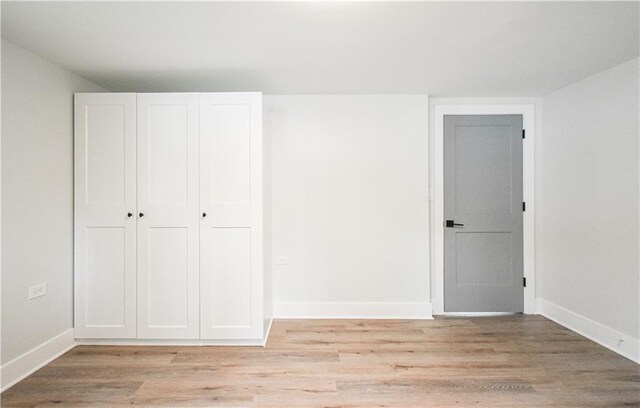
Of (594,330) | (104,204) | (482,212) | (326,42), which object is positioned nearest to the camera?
(326,42)

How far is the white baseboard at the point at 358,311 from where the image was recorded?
10.8 ft

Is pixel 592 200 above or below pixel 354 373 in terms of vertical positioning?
above

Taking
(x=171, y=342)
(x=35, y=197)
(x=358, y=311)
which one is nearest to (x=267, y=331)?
(x=171, y=342)

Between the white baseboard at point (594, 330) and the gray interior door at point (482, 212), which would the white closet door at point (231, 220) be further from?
the white baseboard at point (594, 330)

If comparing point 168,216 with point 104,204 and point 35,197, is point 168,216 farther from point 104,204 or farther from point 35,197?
point 35,197

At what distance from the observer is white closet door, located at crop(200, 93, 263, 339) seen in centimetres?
262

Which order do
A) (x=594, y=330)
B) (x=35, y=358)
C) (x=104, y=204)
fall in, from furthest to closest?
(x=594, y=330) → (x=104, y=204) → (x=35, y=358)

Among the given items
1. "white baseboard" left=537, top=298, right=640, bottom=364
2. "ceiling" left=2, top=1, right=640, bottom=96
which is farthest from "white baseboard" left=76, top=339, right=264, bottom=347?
"white baseboard" left=537, top=298, right=640, bottom=364

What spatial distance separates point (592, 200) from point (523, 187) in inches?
26.9

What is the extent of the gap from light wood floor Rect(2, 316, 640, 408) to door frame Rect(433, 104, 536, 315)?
21.1 inches

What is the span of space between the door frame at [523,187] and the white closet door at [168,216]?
241 cm

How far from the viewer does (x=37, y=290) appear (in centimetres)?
230

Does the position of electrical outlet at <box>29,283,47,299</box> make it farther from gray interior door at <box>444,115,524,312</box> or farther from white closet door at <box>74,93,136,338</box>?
gray interior door at <box>444,115,524,312</box>

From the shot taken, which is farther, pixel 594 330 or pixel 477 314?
pixel 477 314
